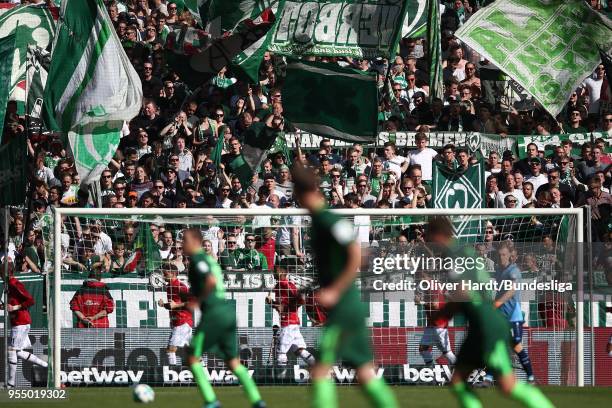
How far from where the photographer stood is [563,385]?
17.6 metres

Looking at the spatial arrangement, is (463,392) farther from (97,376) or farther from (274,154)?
(274,154)

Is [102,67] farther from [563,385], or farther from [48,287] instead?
[563,385]

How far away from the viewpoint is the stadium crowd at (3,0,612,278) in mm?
19078

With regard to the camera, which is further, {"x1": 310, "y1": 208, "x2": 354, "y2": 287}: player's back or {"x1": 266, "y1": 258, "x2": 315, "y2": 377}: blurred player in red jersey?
{"x1": 266, "y1": 258, "x2": 315, "y2": 377}: blurred player in red jersey

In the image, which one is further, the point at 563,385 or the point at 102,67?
the point at 102,67

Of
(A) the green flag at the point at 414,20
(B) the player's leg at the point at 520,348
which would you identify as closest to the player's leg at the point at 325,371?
(B) the player's leg at the point at 520,348

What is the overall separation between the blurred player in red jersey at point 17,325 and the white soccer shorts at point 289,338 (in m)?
3.32

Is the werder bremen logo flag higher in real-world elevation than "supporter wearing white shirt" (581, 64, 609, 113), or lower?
lower

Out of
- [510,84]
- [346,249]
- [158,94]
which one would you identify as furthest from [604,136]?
[346,249]

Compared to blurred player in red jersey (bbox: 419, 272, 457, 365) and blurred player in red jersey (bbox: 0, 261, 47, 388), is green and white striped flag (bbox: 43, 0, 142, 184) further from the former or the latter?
blurred player in red jersey (bbox: 419, 272, 457, 365)

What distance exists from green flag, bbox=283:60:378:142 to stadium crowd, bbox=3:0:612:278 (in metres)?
0.57

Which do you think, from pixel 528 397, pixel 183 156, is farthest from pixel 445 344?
pixel 528 397

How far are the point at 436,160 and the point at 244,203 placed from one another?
10.2ft

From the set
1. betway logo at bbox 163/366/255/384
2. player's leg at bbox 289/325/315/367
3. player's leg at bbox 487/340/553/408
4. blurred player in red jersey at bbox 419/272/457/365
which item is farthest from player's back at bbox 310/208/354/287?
betway logo at bbox 163/366/255/384
